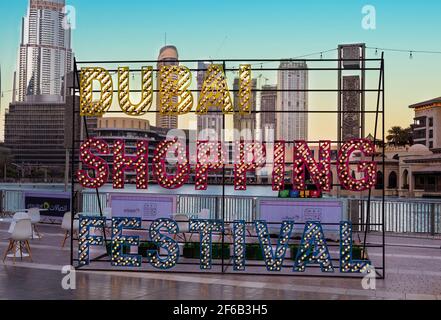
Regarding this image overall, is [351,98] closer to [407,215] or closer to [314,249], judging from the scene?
[407,215]

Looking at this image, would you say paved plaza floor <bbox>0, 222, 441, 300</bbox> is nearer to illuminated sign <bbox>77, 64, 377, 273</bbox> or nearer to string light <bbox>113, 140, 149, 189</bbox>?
illuminated sign <bbox>77, 64, 377, 273</bbox>

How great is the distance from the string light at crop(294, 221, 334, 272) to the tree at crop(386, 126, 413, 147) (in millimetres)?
110983

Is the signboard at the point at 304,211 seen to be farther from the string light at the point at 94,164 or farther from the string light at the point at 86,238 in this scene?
the string light at the point at 94,164

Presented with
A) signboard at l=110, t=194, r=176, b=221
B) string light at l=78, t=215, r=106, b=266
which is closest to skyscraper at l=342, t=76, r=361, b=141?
signboard at l=110, t=194, r=176, b=221

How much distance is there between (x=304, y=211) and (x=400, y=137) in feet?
344

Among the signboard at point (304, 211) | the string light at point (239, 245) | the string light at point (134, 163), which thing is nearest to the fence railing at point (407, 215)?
the signboard at point (304, 211)

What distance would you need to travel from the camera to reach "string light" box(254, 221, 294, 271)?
44.5 feet

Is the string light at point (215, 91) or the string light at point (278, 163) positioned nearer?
the string light at point (215, 91)

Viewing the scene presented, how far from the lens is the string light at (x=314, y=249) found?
13.4m

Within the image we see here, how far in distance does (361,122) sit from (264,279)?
13105mm

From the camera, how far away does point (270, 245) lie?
13.8 meters

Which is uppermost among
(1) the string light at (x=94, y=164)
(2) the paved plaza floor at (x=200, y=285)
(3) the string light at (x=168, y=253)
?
(1) the string light at (x=94, y=164)

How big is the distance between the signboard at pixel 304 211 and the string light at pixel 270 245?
7.06 meters
